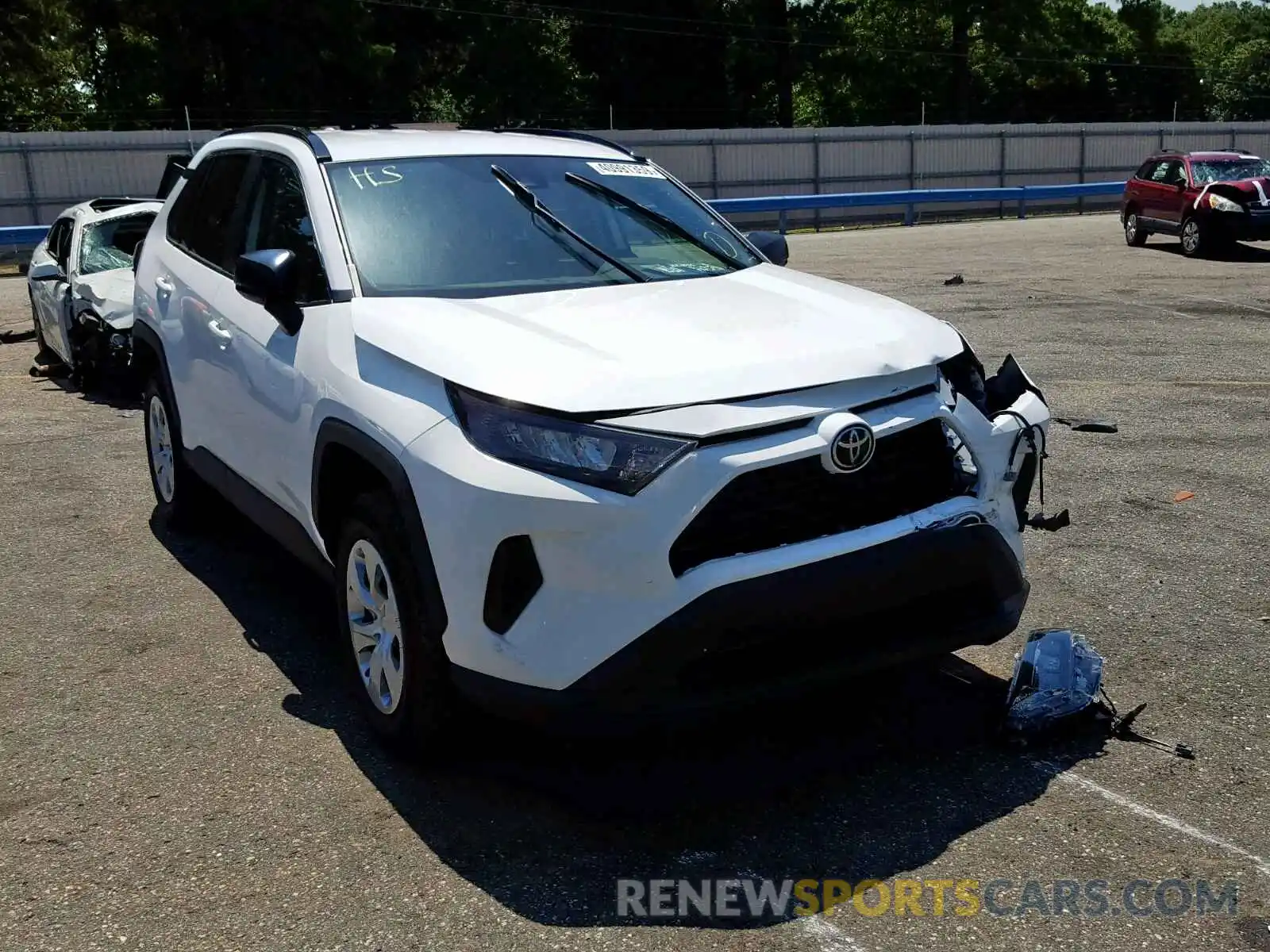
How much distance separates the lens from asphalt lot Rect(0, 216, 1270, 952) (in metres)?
3.32

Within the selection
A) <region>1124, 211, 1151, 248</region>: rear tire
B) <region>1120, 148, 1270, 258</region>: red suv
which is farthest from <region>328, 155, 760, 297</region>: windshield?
<region>1124, 211, 1151, 248</region>: rear tire

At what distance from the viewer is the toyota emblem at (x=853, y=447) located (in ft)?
11.7

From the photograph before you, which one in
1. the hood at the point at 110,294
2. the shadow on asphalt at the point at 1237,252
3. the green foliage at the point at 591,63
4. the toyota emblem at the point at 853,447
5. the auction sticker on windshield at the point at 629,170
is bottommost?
the shadow on asphalt at the point at 1237,252

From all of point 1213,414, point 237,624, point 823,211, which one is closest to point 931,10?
point 823,211

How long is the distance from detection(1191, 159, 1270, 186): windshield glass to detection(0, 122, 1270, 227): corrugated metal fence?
1219cm

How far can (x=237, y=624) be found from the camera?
5445 millimetres

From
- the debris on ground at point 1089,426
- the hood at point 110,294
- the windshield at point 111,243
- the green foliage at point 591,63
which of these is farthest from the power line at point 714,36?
the debris on ground at point 1089,426

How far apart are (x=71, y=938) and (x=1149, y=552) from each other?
4664 millimetres

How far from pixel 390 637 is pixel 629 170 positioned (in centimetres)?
238

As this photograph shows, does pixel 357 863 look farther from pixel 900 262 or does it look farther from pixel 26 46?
pixel 26 46

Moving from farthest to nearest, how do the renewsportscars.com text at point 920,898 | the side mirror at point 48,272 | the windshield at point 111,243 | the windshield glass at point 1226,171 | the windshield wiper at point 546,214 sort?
the windshield glass at point 1226,171, the windshield at point 111,243, the side mirror at point 48,272, the windshield wiper at point 546,214, the renewsportscars.com text at point 920,898

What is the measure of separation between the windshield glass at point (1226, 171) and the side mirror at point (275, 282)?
19823 millimetres

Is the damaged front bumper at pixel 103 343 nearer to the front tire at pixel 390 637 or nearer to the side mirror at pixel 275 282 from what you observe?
the side mirror at pixel 275 282

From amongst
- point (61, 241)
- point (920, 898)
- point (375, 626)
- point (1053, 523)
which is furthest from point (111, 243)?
point (920, 898)
